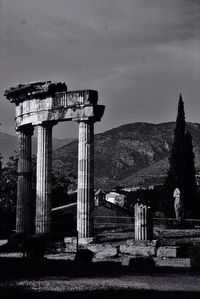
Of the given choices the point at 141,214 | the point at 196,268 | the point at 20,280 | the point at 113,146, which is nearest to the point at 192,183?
the point at 141,214

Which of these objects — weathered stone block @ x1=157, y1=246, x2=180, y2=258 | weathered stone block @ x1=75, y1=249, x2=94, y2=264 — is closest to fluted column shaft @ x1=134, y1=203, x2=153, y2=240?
weathered stone block @ x1=157, y1=246, x2=180, y2=258

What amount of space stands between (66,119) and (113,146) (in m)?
153

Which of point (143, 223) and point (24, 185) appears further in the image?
point (24, 185)

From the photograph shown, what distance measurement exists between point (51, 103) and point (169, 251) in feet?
31.1

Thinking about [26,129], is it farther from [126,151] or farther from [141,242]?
[126,151]

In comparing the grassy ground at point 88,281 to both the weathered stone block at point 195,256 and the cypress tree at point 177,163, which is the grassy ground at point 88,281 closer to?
the weathered stone block at point 195,256

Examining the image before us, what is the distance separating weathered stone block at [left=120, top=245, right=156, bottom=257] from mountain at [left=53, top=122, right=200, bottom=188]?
392ft

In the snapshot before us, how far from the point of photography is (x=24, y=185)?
101ft

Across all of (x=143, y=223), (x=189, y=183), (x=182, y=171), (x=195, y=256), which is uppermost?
(x=182, y=171)

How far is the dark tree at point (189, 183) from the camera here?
6181 cm

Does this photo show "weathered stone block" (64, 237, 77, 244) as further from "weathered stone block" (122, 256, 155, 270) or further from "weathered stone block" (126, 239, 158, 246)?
"weathered stone block" (122, 256, 155, 270)

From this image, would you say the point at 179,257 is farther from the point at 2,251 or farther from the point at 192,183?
the point at 192,183

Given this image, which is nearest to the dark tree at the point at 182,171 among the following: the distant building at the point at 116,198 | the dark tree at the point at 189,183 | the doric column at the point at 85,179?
the dark tree at the point at 189,183

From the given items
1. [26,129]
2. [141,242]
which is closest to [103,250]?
[141,242]
